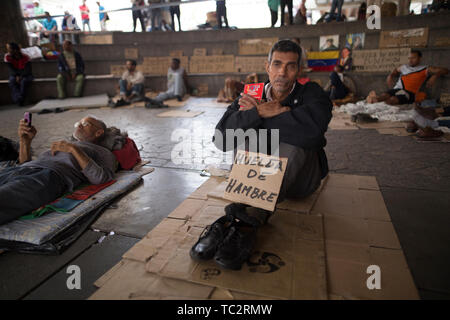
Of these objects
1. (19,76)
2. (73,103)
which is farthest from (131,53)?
(19,76)

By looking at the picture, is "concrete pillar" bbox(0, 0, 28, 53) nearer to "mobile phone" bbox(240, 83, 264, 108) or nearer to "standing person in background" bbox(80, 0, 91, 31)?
"standing person in background" bbox(80, 0, 91, 31)

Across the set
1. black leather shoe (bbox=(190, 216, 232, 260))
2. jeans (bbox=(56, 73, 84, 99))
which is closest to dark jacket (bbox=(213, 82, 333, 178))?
black leather shoe (bbox=(190, 216, 232, 260))

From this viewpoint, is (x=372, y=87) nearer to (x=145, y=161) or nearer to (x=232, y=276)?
(x=145, y=161)

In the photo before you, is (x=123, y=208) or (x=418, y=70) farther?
(x=418, y=70)

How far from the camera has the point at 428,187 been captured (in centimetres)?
273

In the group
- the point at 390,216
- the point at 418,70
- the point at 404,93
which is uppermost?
the point at 418,70

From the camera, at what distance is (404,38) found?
7758 millimetres

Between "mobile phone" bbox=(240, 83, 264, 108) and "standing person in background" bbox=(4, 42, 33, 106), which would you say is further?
"standing person in background" bbox=(4, 42, 33, 106)

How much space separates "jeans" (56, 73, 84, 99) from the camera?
32.4 ft

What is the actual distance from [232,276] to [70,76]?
1071cm

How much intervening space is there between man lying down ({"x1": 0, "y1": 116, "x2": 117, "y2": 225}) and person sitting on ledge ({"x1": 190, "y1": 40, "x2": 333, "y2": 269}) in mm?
1284

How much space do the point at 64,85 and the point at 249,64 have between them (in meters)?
6.23

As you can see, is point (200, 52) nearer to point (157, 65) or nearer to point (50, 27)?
point (157, 65)
